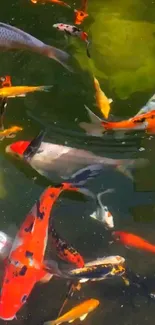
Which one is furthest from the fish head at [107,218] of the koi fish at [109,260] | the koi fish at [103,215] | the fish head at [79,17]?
the fish head at [79,17]

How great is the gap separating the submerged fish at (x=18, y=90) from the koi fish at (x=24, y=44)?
5.4 inches

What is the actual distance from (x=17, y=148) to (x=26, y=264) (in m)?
0.42

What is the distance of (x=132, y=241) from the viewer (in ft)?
5.47

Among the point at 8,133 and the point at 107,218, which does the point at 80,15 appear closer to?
the point at 8,133

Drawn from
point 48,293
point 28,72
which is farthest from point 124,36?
point 48,293

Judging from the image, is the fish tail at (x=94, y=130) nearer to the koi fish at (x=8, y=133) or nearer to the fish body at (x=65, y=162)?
the fish body at (x=65, y=162)

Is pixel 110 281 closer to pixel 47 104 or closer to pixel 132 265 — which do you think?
pixel 132 265

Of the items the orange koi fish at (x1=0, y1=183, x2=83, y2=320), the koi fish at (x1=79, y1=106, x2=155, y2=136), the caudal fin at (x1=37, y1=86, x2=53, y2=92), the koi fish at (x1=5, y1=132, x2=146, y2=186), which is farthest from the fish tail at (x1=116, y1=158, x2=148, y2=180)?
the caudal fin at (x1=37, y1=86, x2=53, y2=92)

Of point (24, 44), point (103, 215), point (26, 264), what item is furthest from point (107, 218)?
point (24, 44)

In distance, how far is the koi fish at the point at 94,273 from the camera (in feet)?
5.24

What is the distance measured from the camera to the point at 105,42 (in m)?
2.19

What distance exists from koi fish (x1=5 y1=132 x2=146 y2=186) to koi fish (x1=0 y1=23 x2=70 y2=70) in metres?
0.42

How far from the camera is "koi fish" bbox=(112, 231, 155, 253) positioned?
1.66 m

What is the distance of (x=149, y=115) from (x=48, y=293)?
659 millimetres
